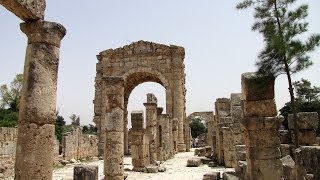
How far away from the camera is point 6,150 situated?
13180mm

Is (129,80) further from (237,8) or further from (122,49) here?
(237,8)

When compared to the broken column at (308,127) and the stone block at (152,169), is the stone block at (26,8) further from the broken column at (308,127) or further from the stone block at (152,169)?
the stone block at (152,169)

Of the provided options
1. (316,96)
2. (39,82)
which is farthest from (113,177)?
(316,96)

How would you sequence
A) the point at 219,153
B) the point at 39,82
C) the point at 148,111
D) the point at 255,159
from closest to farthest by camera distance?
1. the point at 39,82
2. the point at 255,159
3. the point at 219,153
4. the point at 148,111

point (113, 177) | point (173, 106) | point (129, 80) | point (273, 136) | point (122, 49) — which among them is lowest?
point (113, 177)

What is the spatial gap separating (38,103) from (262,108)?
458 centimetres

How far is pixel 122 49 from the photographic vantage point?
27.3 m

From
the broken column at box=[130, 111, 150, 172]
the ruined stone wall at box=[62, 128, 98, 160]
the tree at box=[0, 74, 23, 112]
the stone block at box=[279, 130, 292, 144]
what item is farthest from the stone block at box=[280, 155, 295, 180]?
the tree at box=[0, 74, 23, 112]

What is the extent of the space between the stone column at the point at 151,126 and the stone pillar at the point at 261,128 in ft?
32.2

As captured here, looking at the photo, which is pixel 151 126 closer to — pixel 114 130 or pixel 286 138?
pixel 114 130

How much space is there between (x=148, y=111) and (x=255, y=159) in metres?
11.7

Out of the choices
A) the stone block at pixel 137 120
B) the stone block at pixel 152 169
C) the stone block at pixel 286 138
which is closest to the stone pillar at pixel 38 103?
the stone block at pixel 286 138

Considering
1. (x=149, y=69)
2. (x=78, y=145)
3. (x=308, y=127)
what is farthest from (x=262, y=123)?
(x=149, y=69)

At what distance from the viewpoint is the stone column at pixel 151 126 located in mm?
17203
